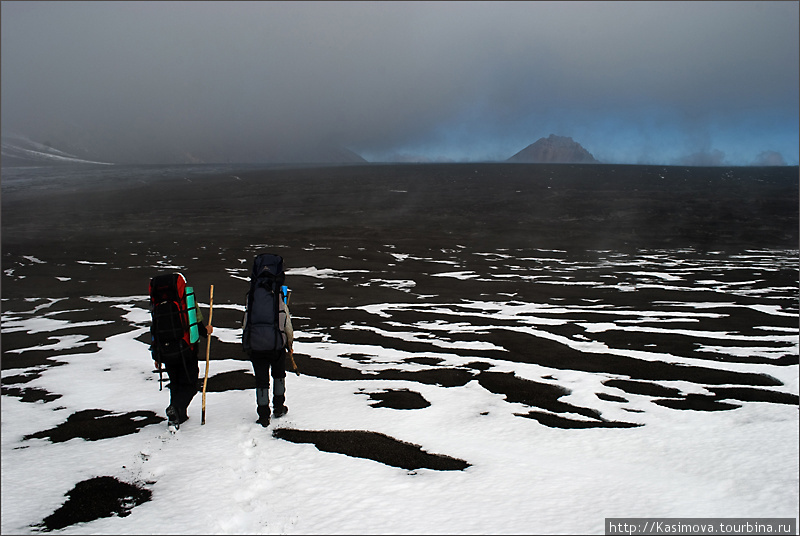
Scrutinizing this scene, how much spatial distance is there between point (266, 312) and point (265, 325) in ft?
0.64

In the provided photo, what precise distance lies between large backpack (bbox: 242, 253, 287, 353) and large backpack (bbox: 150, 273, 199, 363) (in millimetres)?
875

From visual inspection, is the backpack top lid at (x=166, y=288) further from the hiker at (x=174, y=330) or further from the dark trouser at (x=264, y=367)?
the dark trouser at (x=264, y=367)

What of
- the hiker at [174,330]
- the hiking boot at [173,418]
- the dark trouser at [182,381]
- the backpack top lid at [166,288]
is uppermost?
the backpack top lid at [166,288]

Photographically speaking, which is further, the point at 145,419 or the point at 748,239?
the point at 748,239

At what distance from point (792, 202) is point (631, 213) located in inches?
1181

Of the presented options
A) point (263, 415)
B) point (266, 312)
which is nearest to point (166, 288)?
point (266, 312)

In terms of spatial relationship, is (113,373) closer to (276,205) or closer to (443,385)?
(443,385)

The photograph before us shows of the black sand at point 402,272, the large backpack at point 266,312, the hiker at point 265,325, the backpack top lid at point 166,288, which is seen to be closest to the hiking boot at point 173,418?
the black sand at point 402,272

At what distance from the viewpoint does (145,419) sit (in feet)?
26.8

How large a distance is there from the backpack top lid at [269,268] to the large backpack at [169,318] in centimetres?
98

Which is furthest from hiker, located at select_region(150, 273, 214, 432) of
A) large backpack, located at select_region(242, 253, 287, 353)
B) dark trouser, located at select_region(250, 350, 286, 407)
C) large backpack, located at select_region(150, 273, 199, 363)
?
dark trouser, located at select_region(250, 350, 286, 407)

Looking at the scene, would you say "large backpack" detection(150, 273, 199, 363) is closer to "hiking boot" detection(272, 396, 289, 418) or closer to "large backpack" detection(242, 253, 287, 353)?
"large backpack" detection(242, 253, 287, 353)

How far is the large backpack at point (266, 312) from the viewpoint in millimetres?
7613

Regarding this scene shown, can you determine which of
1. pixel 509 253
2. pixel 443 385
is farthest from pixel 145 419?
pixel 509 253
